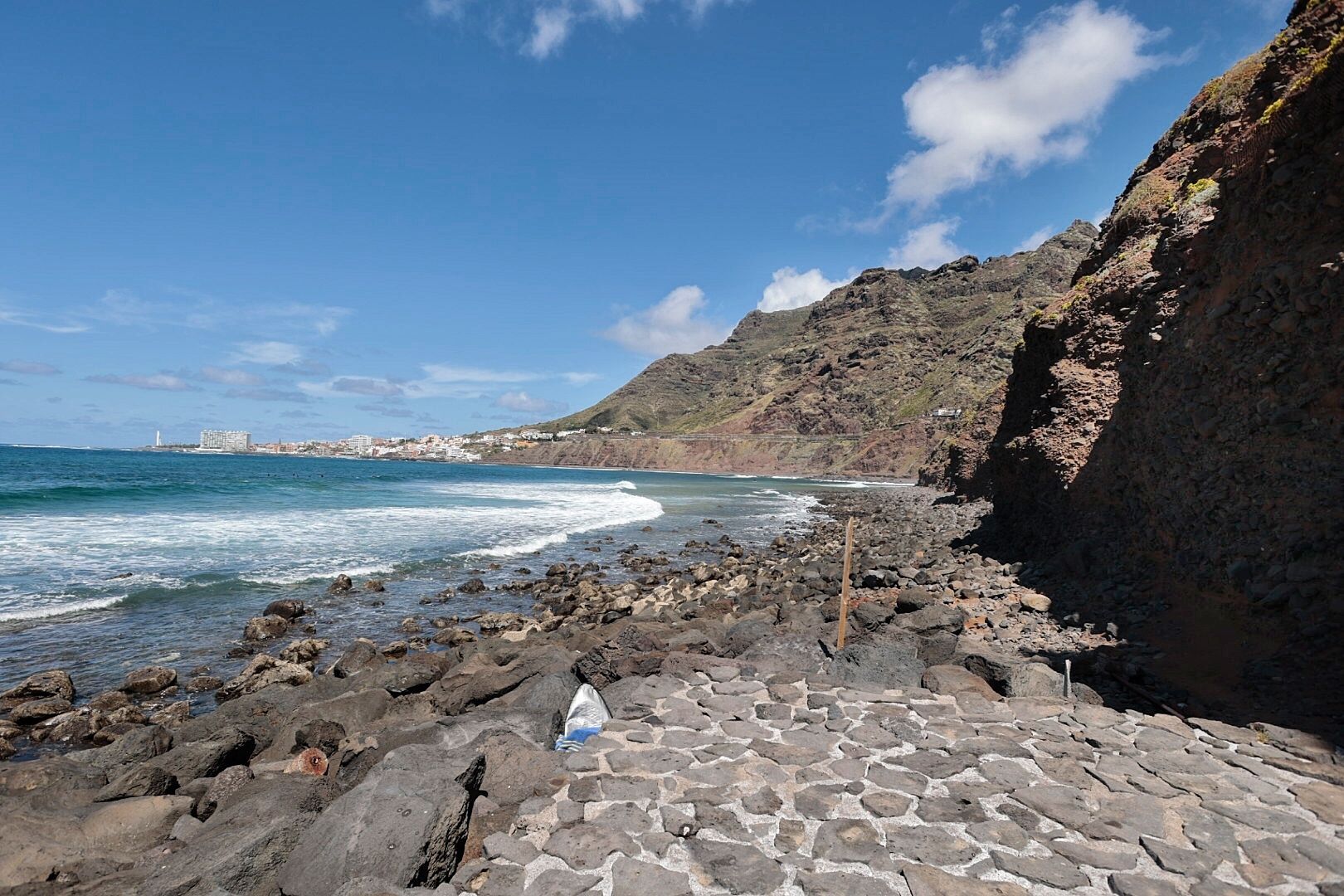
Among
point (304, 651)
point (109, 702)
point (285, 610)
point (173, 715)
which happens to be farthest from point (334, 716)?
point (285, 610)

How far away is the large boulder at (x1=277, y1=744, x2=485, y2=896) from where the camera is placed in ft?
12.5

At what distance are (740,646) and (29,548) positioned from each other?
24052 mm

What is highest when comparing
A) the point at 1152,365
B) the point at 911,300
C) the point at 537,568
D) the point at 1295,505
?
the point at 911,300

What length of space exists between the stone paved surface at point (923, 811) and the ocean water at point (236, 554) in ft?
29.9

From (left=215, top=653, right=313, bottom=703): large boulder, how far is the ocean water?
43.5 inches

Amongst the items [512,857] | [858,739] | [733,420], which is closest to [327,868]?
[512,857]

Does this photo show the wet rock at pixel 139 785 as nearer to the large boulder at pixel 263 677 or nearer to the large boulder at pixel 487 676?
the large boulder at pixel 487 676

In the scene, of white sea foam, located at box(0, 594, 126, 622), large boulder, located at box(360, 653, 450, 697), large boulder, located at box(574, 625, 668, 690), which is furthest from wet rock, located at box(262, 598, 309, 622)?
large boulder, located at box(574, 625, 668, 690)

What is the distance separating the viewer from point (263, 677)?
958cm

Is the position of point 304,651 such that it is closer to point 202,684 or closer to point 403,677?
point 202,684

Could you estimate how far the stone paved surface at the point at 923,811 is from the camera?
3.93 m

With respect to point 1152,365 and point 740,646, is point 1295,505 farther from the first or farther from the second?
point 740,646

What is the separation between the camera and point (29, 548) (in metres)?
19.7

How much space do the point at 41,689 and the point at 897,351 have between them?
153550 millimetres
